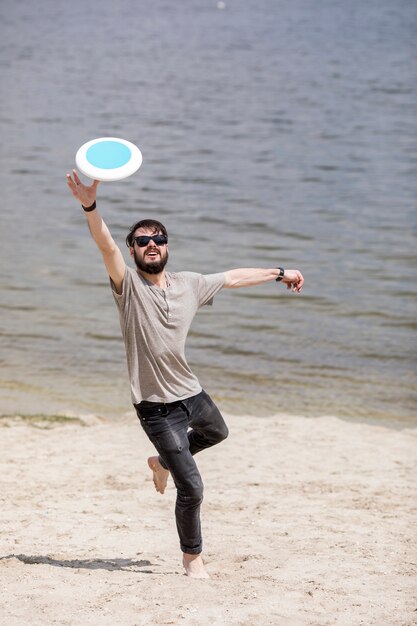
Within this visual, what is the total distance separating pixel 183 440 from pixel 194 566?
2.84 ft

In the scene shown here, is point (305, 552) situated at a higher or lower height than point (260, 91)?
lower

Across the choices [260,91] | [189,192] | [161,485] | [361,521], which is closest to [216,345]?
[361,521]

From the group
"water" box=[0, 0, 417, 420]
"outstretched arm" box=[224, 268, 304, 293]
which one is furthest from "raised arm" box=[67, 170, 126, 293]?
"water" box=[0, 0, 417, 420]

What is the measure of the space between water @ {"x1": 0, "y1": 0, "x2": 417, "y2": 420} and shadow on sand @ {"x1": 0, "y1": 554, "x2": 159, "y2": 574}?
15.5 feet

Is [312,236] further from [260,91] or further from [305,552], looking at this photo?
[260,91]

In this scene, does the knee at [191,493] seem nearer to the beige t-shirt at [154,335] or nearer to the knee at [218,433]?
the knee at [218,433]

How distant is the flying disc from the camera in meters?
6.05

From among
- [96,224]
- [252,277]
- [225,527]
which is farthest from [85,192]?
[225,527]

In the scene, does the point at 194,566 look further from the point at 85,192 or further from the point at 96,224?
the point at 85,192

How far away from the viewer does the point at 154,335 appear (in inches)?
250

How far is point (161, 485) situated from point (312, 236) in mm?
13875

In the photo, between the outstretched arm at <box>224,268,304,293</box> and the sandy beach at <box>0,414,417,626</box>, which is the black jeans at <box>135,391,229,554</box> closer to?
the sandy beach at <box>0,414,417,626</box>

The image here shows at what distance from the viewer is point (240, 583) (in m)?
6.58

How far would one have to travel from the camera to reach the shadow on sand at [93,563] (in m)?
6.92
